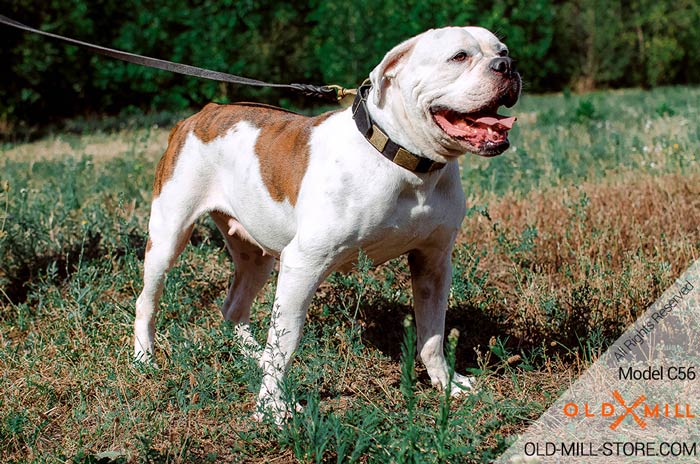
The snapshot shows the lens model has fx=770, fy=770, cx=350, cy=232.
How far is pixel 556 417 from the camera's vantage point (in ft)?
9.93

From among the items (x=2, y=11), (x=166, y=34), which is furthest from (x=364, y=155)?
(x=166, y=34)

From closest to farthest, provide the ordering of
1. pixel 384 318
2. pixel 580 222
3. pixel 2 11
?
pixel 384 318, pixel 580 222, pixel 2 11

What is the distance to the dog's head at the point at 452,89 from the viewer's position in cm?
289

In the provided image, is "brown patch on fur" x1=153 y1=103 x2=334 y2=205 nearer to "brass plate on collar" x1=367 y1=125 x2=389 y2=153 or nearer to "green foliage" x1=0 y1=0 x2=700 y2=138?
"brass plate on collar" x1=367 y1=125 x2=389 y2=153

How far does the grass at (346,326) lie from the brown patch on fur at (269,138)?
2.03 feet

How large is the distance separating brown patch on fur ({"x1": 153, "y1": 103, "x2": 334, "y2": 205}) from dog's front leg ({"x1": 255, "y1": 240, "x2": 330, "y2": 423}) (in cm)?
34

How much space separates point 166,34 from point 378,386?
410 inches

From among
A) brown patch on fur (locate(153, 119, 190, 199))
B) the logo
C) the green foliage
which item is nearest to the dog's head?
the logo

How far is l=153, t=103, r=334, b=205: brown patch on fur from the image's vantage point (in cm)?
338

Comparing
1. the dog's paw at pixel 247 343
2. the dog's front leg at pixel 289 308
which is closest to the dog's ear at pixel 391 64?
the dog's front leg at pixel 289 308

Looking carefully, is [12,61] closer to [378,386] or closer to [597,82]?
[378,386]

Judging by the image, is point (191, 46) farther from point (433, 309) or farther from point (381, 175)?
point (381, 175)

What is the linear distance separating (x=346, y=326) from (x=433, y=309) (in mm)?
706

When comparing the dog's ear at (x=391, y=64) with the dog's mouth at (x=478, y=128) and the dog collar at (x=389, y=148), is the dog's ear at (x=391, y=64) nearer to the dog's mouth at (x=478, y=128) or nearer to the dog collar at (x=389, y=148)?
the dog collar at (x=389, y=148)
